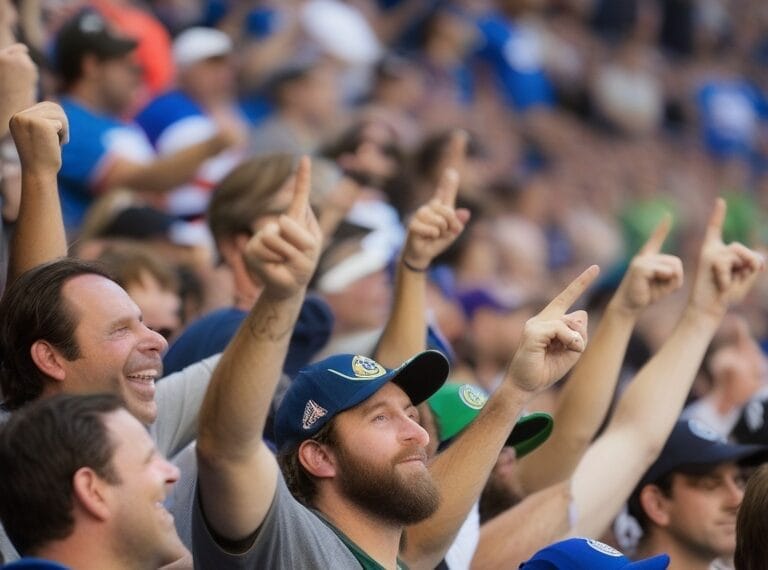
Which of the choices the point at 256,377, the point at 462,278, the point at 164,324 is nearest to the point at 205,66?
the point at 462,278

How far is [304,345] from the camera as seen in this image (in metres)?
5.15

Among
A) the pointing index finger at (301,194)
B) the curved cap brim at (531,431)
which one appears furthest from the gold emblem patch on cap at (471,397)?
the pointing index finger at (301,194)

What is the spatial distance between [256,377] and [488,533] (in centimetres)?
167

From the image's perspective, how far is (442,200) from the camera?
5.04 metres

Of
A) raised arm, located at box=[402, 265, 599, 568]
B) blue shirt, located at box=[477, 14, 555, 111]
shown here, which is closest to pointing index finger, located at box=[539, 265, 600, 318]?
raised arm, located at box=[402, 265, 599, 568]

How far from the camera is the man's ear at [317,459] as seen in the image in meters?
3.95

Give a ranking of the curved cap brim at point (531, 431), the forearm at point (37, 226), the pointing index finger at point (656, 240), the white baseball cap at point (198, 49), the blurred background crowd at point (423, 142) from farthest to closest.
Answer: the white baseball cap at point (198, 49), the blurred background crowd at point (423, 142), the pointing index finger at point (656, 240), the curved cap brim at point (531, 431), the forearm at point (37, 226)

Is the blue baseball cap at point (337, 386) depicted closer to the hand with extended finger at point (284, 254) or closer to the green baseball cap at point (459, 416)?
the green baseball cap at point (459, 416)

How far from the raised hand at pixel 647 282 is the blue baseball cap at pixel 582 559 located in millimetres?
1422

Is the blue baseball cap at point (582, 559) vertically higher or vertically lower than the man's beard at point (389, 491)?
higher

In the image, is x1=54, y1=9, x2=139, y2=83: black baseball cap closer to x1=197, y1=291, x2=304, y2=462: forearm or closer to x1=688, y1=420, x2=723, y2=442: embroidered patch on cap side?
x1=688, y1=420, x2=723, y2=442: embroidered patch on cap side

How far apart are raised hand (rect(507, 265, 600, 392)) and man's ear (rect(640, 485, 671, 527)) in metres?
1.29

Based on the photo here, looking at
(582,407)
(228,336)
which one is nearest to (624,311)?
(582,407)

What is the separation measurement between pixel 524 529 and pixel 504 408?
0.68m
